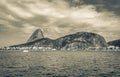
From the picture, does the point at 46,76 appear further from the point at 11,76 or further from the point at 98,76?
the point at 98,76

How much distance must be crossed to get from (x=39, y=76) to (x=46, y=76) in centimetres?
213

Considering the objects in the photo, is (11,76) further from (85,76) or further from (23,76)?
(85,76)

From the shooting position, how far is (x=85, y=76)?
6134 centimetres

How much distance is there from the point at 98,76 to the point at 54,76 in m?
13.3

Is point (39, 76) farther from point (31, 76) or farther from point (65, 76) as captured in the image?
point (65, 76)

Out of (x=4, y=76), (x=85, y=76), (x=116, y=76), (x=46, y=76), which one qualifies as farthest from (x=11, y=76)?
(x=116, y=76)

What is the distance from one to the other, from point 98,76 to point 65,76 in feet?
32.4

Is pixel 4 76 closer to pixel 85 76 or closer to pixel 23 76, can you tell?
pixel 23 76

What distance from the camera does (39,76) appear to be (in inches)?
2443

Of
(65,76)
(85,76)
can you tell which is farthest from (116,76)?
(65,76)

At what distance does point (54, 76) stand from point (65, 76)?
337cm

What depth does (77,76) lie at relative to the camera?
61.7m

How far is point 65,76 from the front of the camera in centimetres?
6241

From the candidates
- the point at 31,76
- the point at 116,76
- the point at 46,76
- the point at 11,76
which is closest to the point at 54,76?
the point at 46,76
